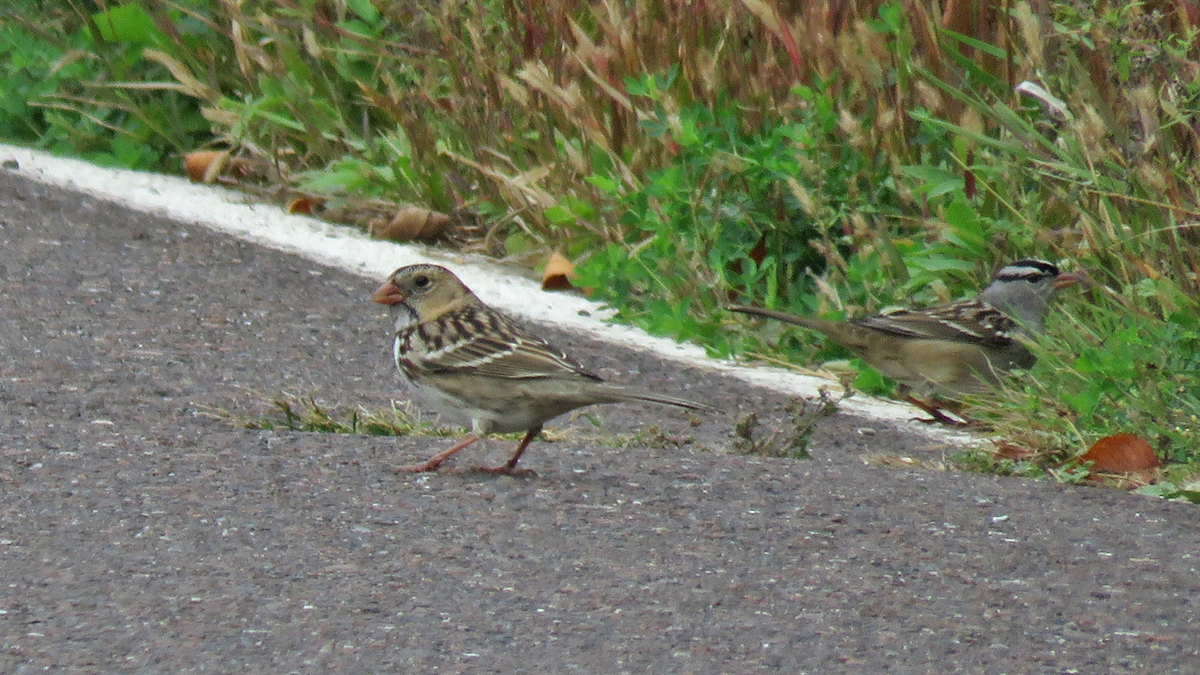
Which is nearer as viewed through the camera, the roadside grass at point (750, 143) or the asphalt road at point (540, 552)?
the asphalt road at point (540, 552)

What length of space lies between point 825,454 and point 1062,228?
4.64 ft

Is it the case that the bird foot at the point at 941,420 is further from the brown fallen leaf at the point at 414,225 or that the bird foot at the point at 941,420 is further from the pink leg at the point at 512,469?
the brown fallen leaf at the point at 414,225

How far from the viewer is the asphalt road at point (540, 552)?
388cm

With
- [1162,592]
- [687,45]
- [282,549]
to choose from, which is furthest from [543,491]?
[687,45]

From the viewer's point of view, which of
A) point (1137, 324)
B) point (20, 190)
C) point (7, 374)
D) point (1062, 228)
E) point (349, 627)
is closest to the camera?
point (349, 627)

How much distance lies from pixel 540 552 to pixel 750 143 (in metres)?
3.80

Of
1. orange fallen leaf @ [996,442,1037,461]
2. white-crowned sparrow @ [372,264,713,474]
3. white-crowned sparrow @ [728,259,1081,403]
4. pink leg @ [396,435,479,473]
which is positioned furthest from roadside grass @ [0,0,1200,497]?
pink leg @ [396,435,479,473]

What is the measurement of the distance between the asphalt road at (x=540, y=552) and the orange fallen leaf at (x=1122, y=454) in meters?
→ 0.21

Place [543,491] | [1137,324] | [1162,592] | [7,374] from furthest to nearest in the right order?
1. [7,374]
2. [1137,324]
3. [543,491]
4. [1162,592]

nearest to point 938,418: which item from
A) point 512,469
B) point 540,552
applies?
point 512,469

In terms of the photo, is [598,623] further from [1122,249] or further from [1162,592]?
[1122,249]

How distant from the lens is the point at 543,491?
17.0 feet

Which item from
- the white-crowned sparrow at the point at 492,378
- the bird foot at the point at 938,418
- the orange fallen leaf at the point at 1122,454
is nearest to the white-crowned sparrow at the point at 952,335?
the bird foot at the point at 938,418

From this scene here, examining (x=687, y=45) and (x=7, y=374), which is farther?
(x=687, y=45)
